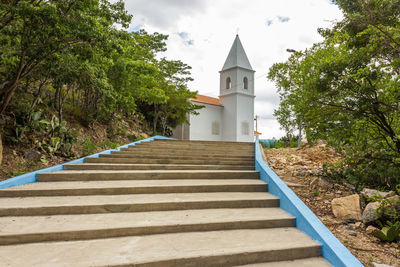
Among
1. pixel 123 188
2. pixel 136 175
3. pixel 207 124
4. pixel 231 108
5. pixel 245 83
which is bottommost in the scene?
pixel 123 188

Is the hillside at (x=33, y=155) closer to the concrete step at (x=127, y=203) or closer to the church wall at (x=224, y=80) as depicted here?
the concrete step at (x=127, y=203)

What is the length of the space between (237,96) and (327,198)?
58.1 ft

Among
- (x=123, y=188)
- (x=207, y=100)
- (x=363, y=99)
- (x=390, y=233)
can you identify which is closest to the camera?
(x=390, y=233)

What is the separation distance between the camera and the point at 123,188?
12.3 ft

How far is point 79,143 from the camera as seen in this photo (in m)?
7.25

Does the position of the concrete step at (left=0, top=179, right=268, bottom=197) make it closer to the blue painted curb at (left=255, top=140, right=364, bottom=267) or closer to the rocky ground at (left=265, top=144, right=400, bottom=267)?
the blue painted curb at (left=255, top=140, right=364, bottom=267)

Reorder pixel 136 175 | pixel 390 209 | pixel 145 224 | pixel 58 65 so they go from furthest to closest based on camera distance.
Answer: pixel 58 65
pixel 136 175
pixel 390 209
pixel 145 224

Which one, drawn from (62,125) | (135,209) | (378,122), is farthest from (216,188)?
(62,125)

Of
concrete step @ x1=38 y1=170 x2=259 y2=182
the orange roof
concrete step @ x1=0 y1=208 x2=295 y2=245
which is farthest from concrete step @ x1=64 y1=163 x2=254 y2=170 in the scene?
the orange roof

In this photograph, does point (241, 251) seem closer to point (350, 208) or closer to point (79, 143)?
point (350, 208)

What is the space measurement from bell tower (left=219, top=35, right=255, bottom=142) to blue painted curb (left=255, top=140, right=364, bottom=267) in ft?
56.3

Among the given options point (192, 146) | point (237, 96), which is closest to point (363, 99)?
point (192, 146)

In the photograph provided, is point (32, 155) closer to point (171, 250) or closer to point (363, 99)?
Result: point (171, 250)

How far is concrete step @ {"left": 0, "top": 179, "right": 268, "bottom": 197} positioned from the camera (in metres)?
3.55
